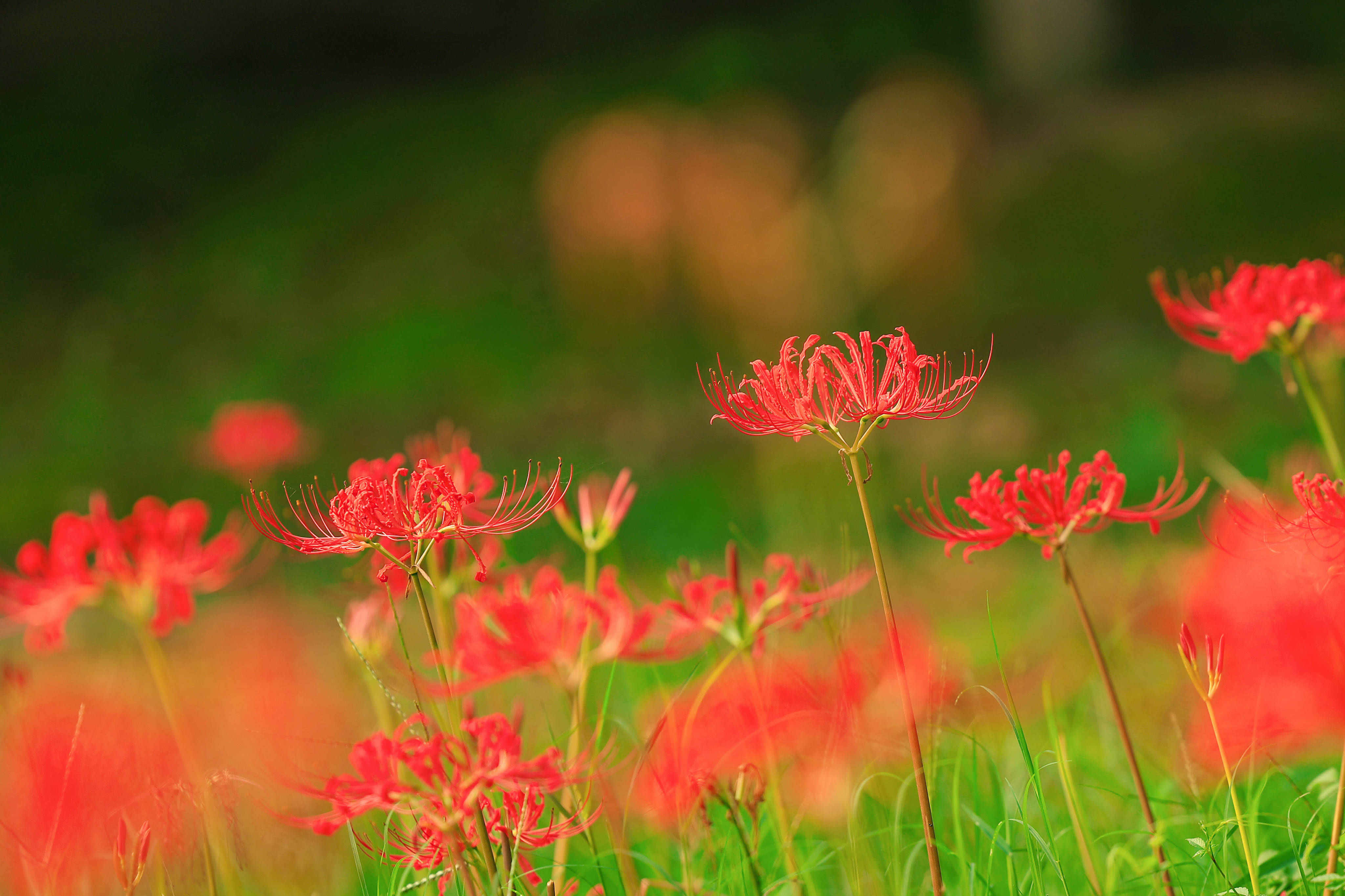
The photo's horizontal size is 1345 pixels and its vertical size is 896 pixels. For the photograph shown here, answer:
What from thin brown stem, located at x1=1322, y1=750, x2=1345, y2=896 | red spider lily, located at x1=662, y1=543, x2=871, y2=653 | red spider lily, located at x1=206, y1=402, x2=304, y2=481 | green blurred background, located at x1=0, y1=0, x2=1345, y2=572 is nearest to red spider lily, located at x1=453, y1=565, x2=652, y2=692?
red spider lily, located at x1=662, y1=543, x2=871, y2=653

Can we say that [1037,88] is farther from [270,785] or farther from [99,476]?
[270,785]

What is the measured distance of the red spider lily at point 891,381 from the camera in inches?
35.9

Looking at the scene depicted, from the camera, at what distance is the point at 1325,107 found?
8406 millimetres

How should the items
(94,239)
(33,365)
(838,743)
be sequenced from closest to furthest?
(838,743), (33,365), (94,239)

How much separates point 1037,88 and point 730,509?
561 centimetres

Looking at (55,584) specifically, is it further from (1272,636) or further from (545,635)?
(1272,636)

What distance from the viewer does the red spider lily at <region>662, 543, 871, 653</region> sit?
1.10 metres

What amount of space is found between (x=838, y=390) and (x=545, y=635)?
41 cm

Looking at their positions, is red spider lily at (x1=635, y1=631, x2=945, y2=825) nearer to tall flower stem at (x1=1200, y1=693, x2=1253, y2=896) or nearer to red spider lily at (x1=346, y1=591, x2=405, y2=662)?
tall flower stem at (x1=1200, y1=693, x2=1253, y2=896)

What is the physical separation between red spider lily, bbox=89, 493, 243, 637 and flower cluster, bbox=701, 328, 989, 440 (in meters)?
0.74

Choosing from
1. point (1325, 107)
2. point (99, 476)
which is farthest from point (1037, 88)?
point (99, 476)

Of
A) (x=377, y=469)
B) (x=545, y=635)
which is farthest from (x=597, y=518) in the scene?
(x=377, y=469)

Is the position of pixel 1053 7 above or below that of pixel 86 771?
above

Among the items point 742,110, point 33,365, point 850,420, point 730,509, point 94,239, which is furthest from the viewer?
point 94,239
